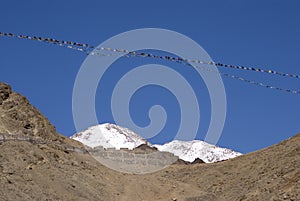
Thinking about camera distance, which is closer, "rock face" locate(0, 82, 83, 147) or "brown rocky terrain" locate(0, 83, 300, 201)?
"brown rocky terrain" locate(0, 83, 300, 201)

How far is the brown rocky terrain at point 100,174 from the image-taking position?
1330 inches

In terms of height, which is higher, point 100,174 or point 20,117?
point 20,117

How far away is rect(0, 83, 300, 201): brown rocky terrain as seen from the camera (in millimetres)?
33781

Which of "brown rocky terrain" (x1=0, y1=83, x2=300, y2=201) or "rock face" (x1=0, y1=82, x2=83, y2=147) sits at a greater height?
"rock face" (x1=0, y1=82, x2=83, y2=147)

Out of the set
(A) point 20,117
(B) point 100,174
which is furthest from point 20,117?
(B) point 100,174

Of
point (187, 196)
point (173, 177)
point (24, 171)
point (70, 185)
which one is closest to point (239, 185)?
point (187, 196)

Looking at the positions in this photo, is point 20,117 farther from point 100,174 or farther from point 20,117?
point 100,174

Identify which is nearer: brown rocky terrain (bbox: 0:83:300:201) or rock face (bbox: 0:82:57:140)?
brown rocky terrain (bbox: 0:83:300:201)

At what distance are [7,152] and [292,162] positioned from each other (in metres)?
21.0

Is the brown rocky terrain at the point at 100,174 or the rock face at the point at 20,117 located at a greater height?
the rock face at the point at 20,117

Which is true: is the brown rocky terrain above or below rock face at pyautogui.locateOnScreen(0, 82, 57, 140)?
below

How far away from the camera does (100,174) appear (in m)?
44.1

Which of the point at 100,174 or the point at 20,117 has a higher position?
the point at 20,117

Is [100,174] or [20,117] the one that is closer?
[100,174]
